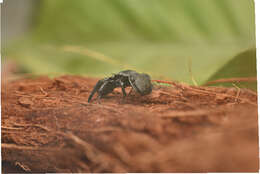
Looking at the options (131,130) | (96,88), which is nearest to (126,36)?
(96,88)

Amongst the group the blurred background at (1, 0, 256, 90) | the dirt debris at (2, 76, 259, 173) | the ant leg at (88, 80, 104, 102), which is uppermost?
the blurred background at (1, 0, 256, 90)

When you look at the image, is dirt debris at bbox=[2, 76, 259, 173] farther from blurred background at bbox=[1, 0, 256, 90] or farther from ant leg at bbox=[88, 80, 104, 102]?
blurred background at bbox=[1, 0, 256, 90]

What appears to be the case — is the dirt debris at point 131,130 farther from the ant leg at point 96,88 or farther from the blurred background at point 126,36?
the blurred background at point 126,36

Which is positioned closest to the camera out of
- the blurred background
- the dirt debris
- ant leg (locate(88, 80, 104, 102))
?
the dirt debris

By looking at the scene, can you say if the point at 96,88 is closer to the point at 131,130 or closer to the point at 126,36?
the point at 131,130

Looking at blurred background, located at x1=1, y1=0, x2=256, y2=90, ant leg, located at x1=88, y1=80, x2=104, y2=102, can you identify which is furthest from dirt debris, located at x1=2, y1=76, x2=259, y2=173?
blurred background, located at x1=1, y1=0, x2=256, y2=90

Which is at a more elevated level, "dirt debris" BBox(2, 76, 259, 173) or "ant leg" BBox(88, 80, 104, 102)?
"ant leg" BBox(88, 80, 104, 102)
